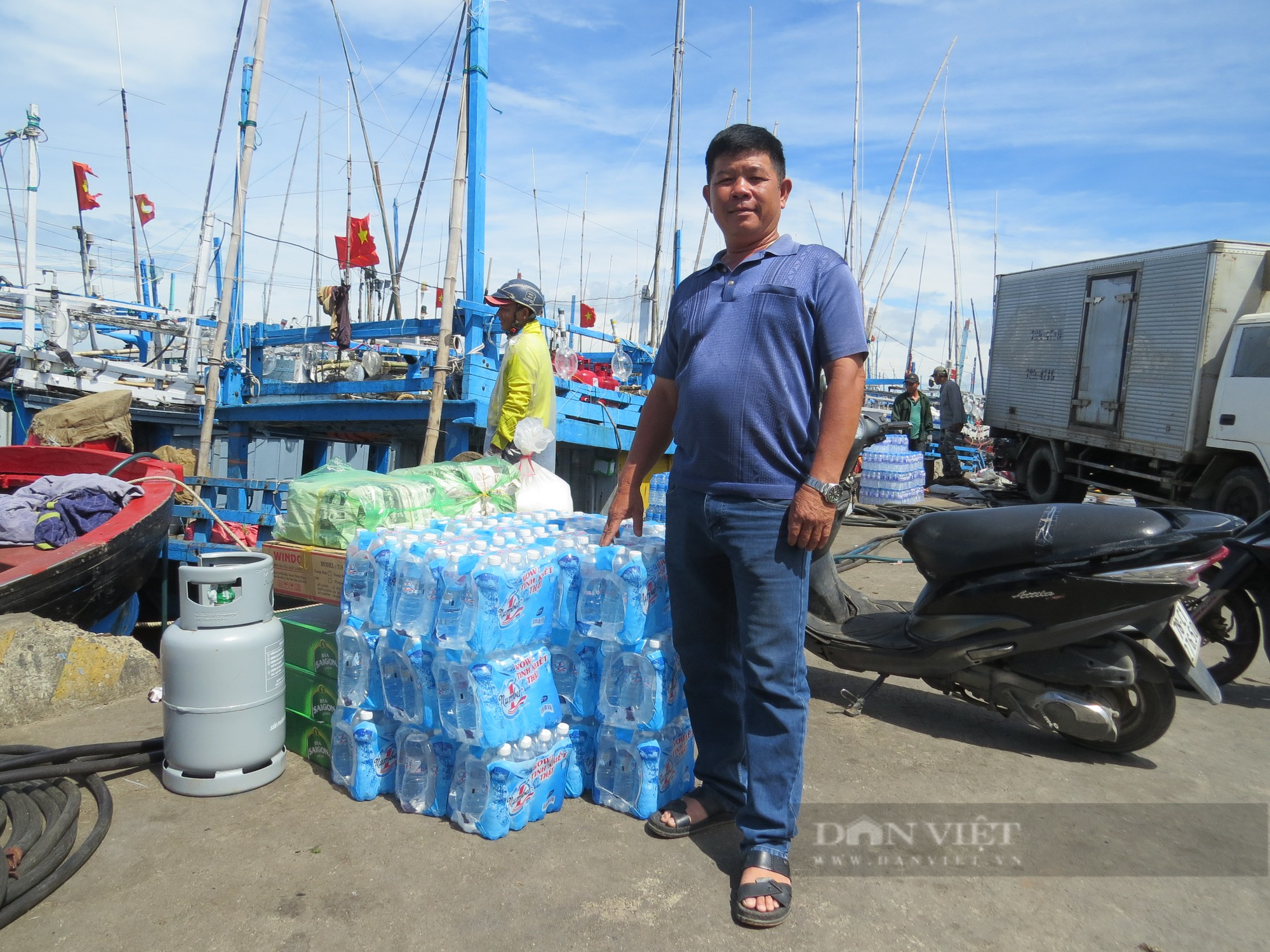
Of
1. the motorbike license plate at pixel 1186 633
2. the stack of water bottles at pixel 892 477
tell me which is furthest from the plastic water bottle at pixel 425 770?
the stack of water bottles at pixel 892 477

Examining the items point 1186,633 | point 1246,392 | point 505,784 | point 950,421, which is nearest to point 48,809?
point 505,784

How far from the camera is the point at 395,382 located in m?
7.70

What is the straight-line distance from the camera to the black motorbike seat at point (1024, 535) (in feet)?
10.0

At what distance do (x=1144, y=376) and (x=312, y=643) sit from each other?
34.7ft

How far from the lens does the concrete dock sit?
207 cm

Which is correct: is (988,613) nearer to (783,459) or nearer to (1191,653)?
(1191,653)

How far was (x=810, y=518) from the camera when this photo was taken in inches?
86.4

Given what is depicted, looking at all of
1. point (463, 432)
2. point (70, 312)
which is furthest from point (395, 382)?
point (70, 312)

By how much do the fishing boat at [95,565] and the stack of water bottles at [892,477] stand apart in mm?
8324

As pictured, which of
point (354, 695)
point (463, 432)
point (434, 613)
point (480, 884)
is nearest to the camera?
point (480, 884)

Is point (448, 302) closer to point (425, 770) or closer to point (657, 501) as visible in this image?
point (657, 501)

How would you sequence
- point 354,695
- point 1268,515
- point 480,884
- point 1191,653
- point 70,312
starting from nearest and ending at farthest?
point 480,884 < point 354,695 < point 1191,653 < point 1268,515 < point 70,312

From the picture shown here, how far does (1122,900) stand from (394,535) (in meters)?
2.47

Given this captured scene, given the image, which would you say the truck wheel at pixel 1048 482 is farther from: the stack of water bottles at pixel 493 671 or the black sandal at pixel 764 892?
the black sandal at pixel 764 892
